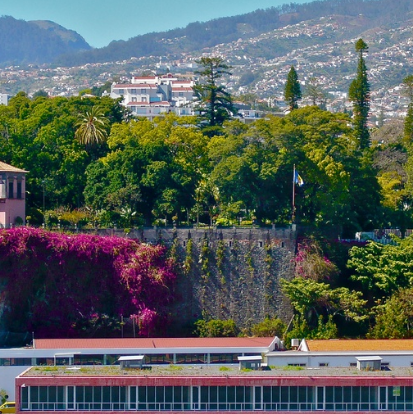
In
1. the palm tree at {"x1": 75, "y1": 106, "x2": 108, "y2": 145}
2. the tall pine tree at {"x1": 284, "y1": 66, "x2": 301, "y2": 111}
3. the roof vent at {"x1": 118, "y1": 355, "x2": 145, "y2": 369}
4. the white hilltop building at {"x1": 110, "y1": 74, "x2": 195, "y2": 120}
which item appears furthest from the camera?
the white hilltop building at {"x1": 110, "y1": 74, "x2": 195, "y2": 120}

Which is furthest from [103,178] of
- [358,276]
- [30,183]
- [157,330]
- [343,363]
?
[343,363]

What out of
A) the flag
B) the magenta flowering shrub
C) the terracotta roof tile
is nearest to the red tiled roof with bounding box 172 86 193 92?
the terracotta roof tile

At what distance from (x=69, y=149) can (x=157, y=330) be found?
37.5 feet

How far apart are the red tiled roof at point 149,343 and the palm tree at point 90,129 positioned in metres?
13.3

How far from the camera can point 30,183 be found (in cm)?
4972

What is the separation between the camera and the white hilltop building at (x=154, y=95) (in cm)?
11338

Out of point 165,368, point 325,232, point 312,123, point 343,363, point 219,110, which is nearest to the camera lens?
point 165,368

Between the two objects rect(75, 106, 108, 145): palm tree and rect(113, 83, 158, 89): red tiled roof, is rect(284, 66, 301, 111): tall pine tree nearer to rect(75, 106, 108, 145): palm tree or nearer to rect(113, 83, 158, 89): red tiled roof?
rect(75, 106, 108, 145): palm tree

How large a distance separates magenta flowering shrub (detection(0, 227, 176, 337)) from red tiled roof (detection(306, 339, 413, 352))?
6.59 m

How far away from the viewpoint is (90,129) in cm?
5212

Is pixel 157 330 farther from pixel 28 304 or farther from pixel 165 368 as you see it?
pixel 165 368

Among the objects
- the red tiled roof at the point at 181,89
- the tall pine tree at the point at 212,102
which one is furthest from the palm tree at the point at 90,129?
the red tiled roof at the point at 181,89

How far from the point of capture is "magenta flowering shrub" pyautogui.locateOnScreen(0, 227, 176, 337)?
4278 cm

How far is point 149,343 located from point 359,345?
22.8 ft
